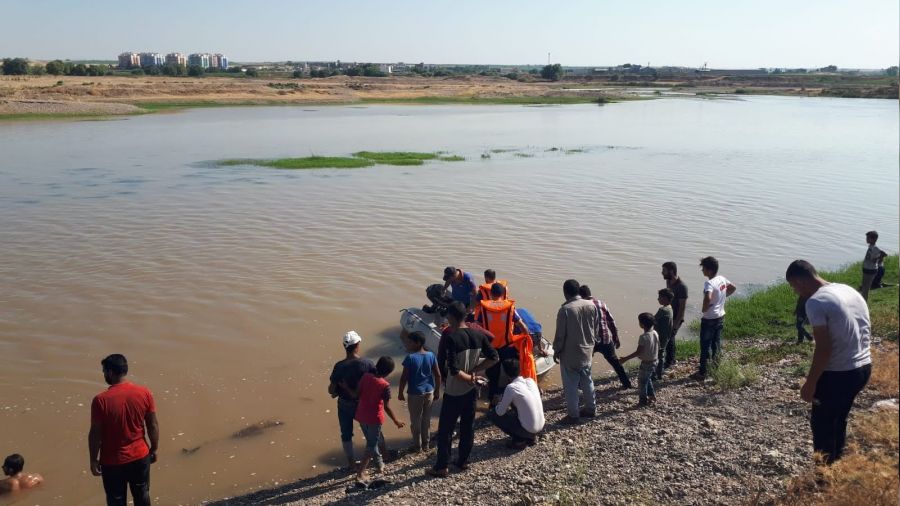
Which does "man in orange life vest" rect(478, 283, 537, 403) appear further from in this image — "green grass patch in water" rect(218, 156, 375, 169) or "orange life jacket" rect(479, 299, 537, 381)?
"green grass patch in water" rect(218, 156, 375, 169)

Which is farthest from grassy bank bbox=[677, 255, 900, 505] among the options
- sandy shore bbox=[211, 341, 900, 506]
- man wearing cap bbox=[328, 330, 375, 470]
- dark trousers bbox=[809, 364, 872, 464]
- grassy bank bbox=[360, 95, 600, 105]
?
grassy bank bbox=[360, 95, 600, 105]

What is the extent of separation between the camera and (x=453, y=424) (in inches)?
273

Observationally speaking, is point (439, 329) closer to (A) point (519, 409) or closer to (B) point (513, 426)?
(B) point (513, 426)

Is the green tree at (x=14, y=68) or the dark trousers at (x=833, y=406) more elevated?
the green tree at (x=14, y=68)

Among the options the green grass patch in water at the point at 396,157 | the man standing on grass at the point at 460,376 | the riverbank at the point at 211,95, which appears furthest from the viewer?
the riverbank at the point at 211,95

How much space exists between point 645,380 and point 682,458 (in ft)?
5.74

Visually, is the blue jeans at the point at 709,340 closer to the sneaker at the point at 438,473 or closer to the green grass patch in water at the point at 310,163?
the sneaker at the point at 438,473

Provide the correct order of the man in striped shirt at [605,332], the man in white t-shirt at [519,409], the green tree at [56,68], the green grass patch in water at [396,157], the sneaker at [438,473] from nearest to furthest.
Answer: the sneaker at [438,473] → the man in white t-shirt at [519,409] → the man in striped shirt at [605,332] → the green grass patch in water at [396,157] → the green tree at [56,68]

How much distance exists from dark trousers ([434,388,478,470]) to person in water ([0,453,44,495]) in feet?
15.2

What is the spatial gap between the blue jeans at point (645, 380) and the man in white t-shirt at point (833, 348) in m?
2.70

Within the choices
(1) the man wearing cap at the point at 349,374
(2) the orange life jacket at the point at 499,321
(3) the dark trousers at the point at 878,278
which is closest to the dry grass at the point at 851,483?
(2) the orange life jacket at the point at 499,321

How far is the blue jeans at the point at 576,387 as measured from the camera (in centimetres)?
801

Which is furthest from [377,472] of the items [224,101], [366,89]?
[366,89]

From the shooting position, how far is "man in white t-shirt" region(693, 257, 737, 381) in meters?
8.94
